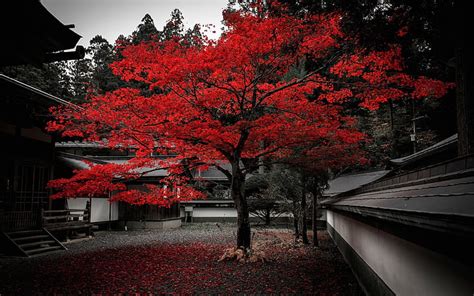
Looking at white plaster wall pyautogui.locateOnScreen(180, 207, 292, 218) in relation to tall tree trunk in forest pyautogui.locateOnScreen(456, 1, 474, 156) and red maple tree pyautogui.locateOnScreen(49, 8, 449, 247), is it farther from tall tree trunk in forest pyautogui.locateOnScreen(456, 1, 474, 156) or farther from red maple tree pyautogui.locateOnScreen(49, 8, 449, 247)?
tall tree trunk in forest pyautogui.locateOnScreen(456, 1, 474, 156)

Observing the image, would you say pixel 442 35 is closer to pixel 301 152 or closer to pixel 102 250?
pixel 301 152

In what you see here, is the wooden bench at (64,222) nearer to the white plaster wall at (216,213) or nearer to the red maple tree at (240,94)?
the red maple tree at (240,94)

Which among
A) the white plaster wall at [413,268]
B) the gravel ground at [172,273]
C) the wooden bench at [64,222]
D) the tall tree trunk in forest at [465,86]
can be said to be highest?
the tall tree trunk in forest at [465,86]

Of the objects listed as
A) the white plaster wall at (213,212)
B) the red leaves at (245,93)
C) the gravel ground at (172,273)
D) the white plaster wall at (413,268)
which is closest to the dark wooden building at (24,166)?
the red leaves at (245,93)

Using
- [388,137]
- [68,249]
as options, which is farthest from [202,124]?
[388,137]

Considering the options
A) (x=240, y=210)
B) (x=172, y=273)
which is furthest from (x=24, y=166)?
(x=240, y=210)

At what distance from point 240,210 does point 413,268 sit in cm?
804

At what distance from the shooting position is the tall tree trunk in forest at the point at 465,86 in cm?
591

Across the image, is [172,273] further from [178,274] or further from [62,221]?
[62,221]

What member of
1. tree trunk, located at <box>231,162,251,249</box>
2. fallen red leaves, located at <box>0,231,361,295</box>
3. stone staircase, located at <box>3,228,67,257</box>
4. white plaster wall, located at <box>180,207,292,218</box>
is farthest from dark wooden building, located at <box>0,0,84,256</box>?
white plaster wall, located at <box>180,207,292,218</box>

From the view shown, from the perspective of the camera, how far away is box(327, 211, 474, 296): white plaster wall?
2.79m

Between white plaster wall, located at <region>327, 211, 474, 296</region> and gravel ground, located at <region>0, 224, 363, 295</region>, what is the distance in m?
1.68

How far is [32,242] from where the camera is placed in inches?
496

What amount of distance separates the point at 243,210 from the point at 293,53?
5928 mm
